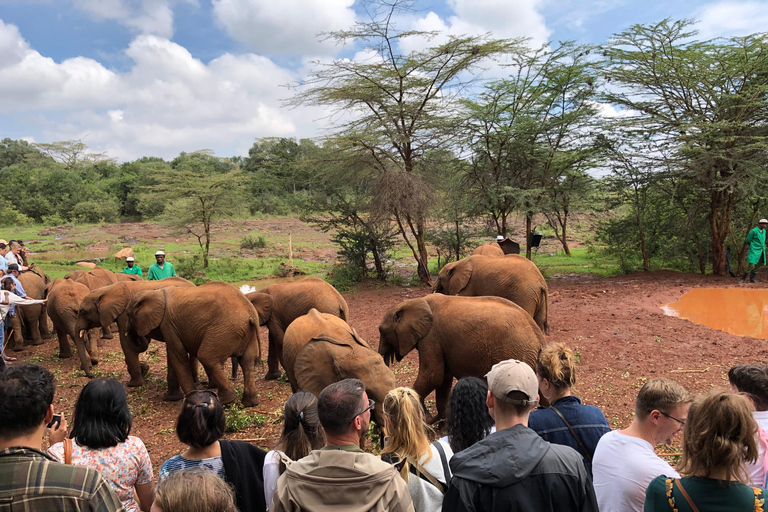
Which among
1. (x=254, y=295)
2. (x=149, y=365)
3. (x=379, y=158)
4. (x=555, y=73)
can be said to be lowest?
(x=149, y=365)

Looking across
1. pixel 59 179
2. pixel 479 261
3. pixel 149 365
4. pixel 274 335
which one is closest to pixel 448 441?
pixel 274 335

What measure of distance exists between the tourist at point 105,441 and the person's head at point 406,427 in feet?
4.76

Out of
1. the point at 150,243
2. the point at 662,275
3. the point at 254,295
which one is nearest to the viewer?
the point at 254,295

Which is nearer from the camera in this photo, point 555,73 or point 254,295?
point 254,295

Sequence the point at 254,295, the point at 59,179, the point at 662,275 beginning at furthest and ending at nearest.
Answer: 1. the point at 59,179
2. the point at 662,275
3. the point at 254,295

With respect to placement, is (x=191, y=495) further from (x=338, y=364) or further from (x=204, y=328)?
(x=204, y=328)

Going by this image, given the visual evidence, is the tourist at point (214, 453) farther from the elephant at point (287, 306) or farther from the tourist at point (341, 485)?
the elephant at point (287, 306)

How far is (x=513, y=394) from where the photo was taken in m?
2.26

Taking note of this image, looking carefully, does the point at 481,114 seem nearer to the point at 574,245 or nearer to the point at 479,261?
the point at 479,261

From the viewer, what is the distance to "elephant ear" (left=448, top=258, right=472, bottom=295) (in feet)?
31.8

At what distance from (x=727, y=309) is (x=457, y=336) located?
895cm

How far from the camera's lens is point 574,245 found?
33219 mm

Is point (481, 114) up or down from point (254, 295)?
up

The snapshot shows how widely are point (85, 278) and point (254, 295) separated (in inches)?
199
